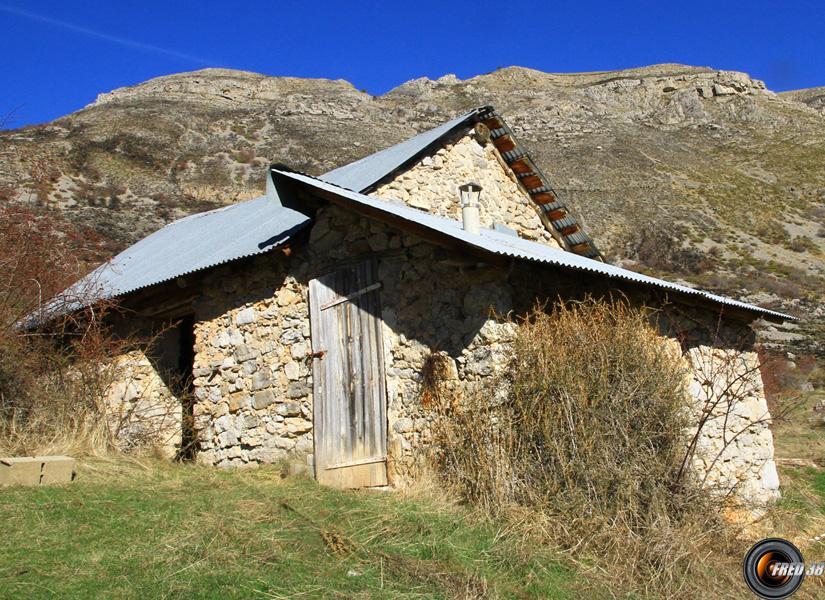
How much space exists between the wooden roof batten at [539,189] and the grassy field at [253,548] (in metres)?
5.94

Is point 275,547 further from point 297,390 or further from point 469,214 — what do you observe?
point 469,214

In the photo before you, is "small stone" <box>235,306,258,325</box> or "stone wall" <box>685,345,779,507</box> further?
"small stone" <box>235,306,258,325</box>

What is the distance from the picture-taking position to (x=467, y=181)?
1095 cm

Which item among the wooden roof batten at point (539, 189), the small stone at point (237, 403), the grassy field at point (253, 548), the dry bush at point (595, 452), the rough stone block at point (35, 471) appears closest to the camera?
the grassy field at point (253, 548)

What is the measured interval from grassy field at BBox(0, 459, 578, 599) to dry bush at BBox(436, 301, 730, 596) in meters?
0.43

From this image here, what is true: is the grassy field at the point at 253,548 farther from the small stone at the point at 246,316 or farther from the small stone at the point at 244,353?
the small stone at the point at 246,316

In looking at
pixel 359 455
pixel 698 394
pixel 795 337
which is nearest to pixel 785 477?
pixel 698 394

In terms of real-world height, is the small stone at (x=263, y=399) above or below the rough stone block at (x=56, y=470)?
above

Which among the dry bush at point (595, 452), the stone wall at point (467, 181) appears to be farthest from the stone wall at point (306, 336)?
the stone wall at point (467, 181)

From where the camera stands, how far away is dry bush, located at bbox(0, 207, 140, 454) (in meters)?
9.02

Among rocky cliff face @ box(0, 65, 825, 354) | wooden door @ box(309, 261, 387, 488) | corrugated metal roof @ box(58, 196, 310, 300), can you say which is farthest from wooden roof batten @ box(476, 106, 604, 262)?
rocky cliff face @ box(0, 65, 825, 354)

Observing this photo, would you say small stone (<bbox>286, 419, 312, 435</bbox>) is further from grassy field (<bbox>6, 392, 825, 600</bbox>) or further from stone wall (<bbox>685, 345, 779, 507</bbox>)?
stone wall (<bbox>685, 345, 779, 507</bbox>)

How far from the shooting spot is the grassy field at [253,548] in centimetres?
497

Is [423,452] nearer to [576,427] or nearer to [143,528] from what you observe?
[576,427]
